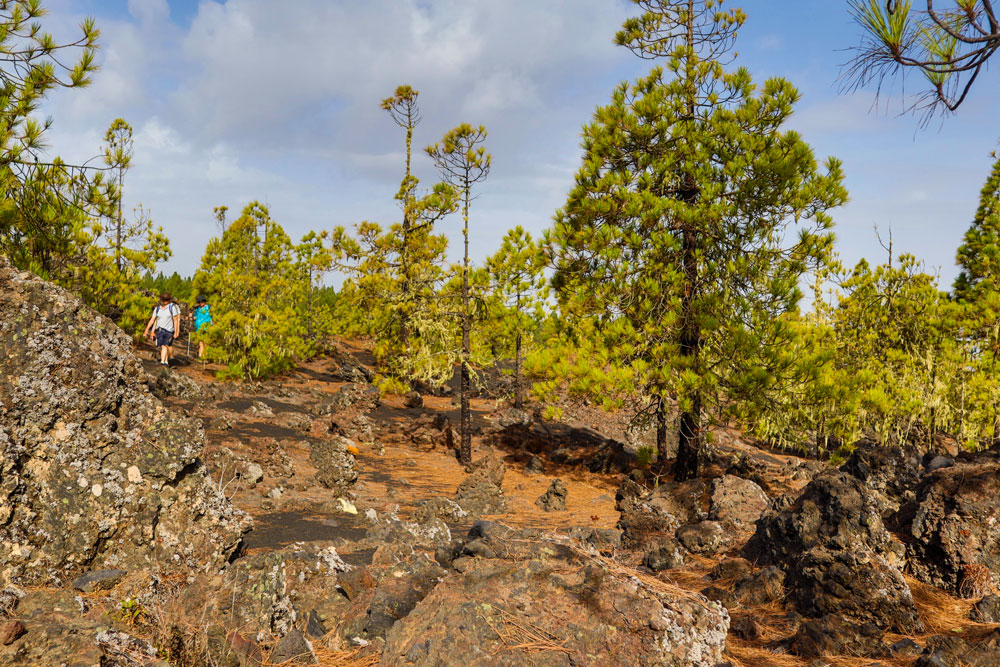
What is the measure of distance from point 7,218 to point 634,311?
993cm

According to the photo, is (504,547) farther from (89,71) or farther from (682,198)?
(682,198)

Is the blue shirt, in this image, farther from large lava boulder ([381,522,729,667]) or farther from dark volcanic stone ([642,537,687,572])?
large lava boulder ([381,522,729,667])

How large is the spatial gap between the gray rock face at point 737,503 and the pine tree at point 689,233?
6.45 feet

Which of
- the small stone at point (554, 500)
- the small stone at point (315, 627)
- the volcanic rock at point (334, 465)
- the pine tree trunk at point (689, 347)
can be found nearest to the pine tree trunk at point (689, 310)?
the pine tree trunk at point (689, 347)

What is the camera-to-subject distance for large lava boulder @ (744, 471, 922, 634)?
164 inches

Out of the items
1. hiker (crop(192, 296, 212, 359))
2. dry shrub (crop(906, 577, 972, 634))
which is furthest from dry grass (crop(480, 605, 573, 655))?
hiker (crop(192, 296, 212, 359))

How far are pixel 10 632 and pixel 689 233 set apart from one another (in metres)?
10.4

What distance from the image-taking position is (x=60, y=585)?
3475mm

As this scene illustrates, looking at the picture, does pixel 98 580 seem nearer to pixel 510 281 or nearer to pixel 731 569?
pixel 731 569

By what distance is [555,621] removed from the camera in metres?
3.29

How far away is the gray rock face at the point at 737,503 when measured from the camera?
7500 millimetres

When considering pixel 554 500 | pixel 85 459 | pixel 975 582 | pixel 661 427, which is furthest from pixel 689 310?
pixel 85 459

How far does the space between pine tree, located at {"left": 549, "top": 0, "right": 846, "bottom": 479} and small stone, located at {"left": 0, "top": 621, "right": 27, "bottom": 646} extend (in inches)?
320

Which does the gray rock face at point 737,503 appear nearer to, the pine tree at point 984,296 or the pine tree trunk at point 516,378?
the pine tree at point 984,296
